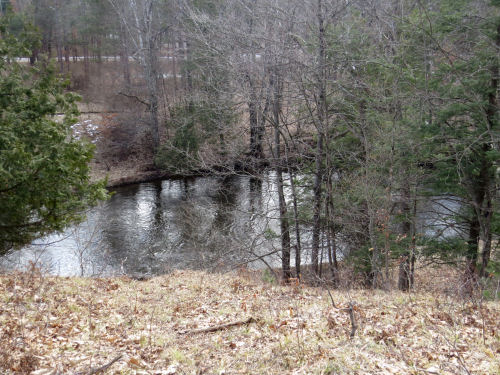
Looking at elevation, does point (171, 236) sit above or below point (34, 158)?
below

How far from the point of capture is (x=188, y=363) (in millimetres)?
4613

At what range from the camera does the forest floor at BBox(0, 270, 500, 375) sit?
434 centimetres

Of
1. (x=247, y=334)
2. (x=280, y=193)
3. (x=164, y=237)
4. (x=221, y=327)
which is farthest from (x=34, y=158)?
(x=164, y=237)

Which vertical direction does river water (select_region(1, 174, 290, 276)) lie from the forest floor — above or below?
below

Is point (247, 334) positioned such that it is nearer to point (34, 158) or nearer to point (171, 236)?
point (34, 158)

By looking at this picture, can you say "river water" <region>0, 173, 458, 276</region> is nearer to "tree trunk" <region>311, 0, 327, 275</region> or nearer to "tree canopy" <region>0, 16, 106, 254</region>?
"tree trunk" <region>311, 0, 327, 275</region>

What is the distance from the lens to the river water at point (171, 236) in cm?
1330

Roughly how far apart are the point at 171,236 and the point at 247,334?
1244 cm

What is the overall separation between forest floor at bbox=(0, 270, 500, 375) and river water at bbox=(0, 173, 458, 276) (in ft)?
14.1

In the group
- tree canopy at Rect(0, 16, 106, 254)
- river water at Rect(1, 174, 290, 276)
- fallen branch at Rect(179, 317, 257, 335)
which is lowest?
river water at Rect(1, 174, 290, 276)

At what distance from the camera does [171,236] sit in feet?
57.6

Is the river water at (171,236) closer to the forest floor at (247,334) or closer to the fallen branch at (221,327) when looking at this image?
the forest floor at (247,334)

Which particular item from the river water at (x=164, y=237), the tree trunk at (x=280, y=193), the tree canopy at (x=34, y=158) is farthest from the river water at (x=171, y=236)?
the tree canopy at (x=34, y=158)

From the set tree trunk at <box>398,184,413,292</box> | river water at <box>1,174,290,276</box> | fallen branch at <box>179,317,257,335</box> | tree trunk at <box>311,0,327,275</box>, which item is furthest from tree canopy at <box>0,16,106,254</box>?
tree trunk at <box>398,184,413,292</box>
